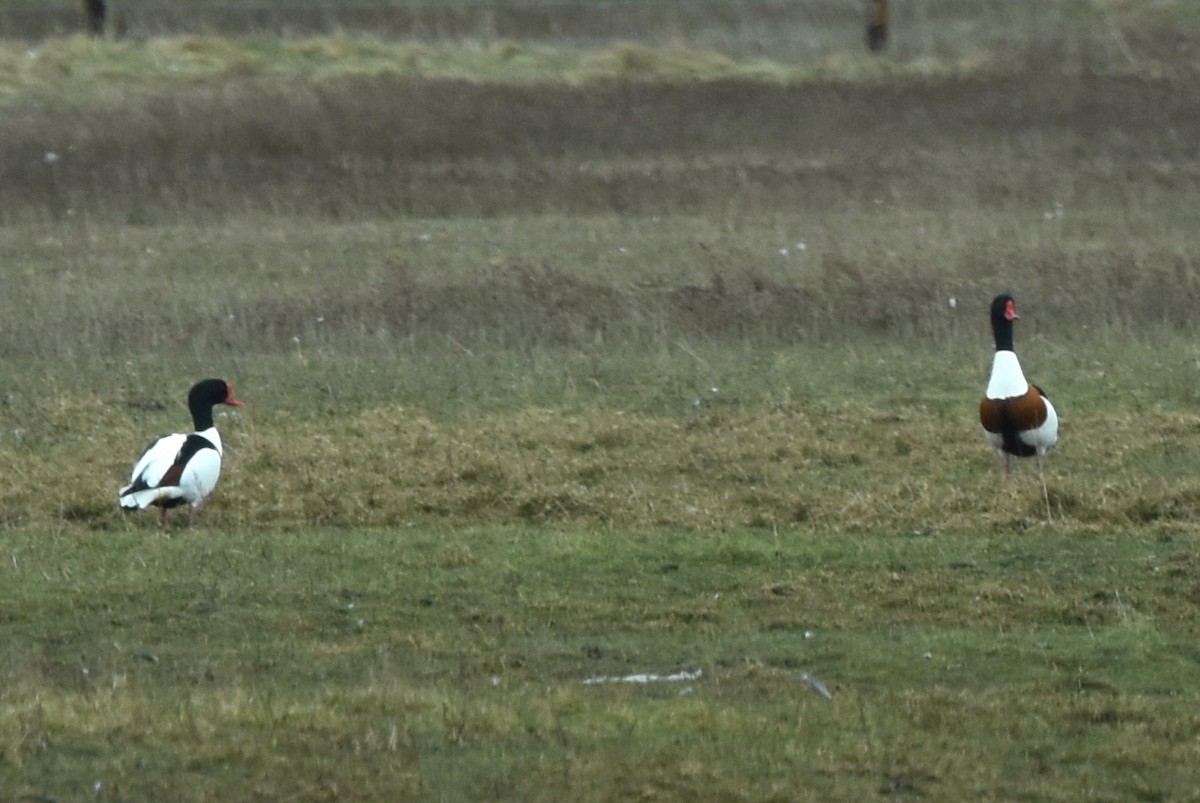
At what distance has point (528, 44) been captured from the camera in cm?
3647

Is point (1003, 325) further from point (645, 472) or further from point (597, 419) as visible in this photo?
point (597, 419)

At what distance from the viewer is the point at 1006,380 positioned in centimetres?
1224

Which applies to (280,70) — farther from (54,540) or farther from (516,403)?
(54,540)

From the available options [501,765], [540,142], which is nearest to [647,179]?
[540,142]

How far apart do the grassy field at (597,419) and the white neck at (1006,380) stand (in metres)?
0.59

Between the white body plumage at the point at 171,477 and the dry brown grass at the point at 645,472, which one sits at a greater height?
the white body plumage at the point at 171,477

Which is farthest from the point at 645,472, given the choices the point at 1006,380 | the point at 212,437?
the point at 212,437

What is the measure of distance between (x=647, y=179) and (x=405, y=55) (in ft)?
28.7

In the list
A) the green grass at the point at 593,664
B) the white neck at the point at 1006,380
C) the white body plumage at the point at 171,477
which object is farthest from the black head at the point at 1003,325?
the white body plumage at the point at 171,477

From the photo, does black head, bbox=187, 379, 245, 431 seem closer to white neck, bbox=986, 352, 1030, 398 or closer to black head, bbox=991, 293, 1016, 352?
white neck, bbox=986, 352, 1030, 398

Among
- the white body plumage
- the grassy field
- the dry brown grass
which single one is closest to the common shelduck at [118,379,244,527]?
the white body plumage

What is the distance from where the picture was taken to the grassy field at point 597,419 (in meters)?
7.23

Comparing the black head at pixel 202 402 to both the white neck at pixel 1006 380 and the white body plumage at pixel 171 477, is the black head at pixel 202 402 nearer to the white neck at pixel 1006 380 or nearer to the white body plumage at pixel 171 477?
the white body plumage at pixel 171 477

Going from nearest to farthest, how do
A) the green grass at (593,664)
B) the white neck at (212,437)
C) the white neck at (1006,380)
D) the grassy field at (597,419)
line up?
the green grass at (593,664), the grassy field at (597,419), the white neck at (212,437), the white neck at (1006,380)
